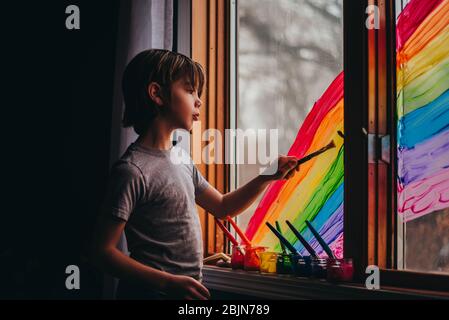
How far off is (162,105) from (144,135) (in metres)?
0.11

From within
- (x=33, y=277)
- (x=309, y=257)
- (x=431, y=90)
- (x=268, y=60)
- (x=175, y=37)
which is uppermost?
(x=175, y=37)

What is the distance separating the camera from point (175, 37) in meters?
2.17

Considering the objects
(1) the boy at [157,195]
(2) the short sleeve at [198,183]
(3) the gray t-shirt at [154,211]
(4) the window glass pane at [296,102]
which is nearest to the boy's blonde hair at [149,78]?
(1) the boy at [157,195]

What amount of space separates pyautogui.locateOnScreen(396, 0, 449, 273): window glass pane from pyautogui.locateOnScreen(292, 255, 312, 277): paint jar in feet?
0.93

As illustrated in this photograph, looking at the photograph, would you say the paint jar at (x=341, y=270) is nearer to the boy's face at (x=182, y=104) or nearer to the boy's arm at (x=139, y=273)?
Answer: the boy's arm at (x=139, y=273)

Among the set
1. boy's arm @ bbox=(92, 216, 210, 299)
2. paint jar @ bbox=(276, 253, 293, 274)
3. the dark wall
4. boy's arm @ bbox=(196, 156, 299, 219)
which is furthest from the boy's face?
the dark wall

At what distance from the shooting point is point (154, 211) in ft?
4.64

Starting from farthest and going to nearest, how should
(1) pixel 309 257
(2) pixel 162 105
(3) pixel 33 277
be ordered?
(3) pixel 33 277, (1) pixel 309 257, (2) pixel 162 105

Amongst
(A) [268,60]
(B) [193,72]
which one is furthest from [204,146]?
(B) [193,72]

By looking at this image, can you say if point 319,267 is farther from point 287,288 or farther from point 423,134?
point 423,134

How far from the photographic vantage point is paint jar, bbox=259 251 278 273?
1777 mm

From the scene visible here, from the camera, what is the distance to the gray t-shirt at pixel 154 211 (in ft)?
4.50

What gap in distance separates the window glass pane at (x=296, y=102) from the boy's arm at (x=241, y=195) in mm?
234
